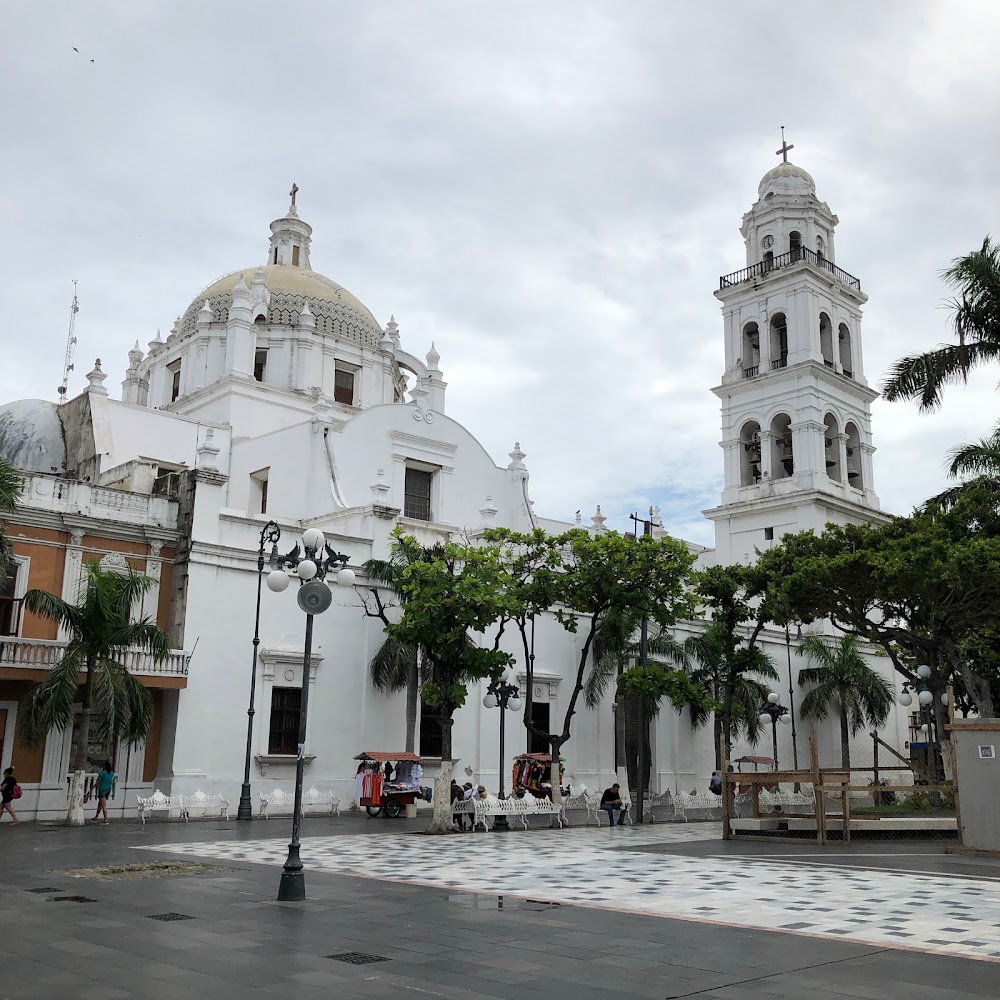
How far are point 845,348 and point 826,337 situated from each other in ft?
5.24

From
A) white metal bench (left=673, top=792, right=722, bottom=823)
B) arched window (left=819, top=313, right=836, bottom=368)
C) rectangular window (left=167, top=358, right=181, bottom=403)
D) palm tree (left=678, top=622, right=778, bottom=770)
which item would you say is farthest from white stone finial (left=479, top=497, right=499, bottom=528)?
arched window (left=819, top=313, right=836, bottom=368)

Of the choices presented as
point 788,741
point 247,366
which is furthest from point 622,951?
point 788,741

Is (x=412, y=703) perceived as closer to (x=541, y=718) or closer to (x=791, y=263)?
(x=541, y=718)

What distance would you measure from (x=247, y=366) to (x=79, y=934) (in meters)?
31.7

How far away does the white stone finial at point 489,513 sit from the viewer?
33.7m

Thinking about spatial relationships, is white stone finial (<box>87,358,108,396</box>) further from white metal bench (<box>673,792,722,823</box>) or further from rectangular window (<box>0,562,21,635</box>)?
white metal bench (<box>673,792,722,823</box>)

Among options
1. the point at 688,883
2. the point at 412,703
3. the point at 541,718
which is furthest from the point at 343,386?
the point at 688,883

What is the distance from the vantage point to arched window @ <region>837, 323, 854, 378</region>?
166ft

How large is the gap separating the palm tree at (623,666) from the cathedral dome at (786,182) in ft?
84.8

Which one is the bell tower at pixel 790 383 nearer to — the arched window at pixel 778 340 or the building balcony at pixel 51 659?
the arched window at pixel 778 340

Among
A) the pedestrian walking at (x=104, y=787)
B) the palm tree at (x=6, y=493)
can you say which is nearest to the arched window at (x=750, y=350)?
A: the pedestrian walking at (x=104, y=787)

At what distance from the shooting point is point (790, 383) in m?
47.7

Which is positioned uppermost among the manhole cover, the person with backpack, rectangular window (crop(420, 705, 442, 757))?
rectangular window (crop(420, 705, 442, 757))

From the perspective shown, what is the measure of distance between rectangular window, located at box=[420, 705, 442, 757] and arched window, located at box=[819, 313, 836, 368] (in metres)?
28.0
